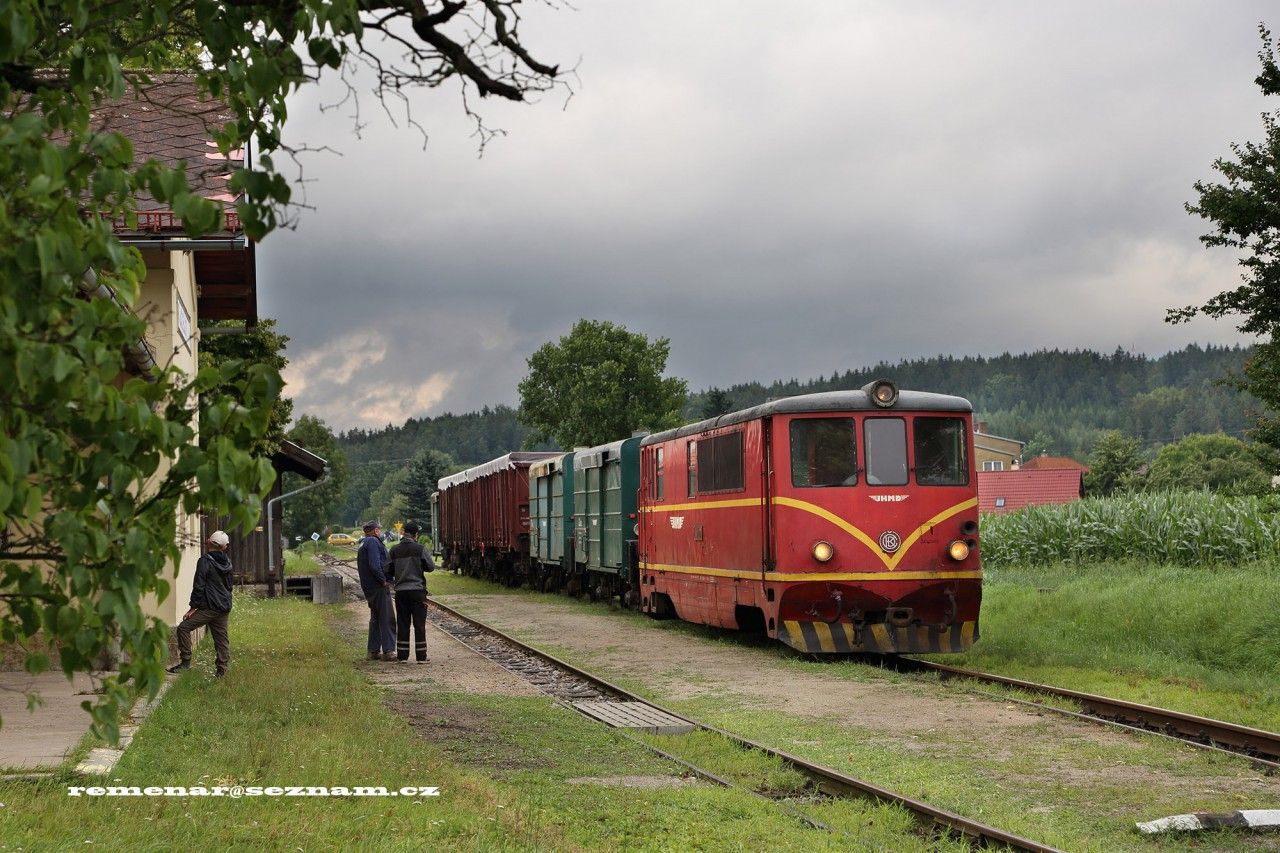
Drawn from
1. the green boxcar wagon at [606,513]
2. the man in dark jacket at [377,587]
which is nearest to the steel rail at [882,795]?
the man in dark jacket at [377,587]

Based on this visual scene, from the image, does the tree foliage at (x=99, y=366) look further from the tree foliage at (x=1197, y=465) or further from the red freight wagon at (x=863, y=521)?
the tree foliage at (x=1197, y=465)

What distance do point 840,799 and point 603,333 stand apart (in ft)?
244

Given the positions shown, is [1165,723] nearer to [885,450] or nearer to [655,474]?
[885,450]

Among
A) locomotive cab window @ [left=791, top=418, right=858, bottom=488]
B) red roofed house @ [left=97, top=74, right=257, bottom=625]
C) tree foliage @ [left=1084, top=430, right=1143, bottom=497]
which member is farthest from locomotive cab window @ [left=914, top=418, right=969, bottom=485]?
tree foliage @ [left=1084, top=430, right=1143, bottom=497]

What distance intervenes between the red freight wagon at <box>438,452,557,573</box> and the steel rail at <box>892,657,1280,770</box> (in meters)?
23.2

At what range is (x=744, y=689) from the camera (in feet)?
46.6

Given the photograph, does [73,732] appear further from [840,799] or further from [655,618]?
[655,618]

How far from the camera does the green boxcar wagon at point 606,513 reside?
2478cm

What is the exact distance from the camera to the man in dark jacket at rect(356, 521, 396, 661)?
57.9ft

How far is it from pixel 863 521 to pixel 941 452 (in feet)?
4.33

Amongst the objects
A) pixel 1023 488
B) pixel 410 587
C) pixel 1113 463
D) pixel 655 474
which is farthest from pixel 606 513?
pixel 1113 463

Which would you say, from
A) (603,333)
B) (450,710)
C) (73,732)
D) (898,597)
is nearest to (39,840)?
(73,732)

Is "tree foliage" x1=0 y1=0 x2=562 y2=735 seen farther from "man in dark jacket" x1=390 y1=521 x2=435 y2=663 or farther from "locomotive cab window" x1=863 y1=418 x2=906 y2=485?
"man in dark jacket" x1=390 y1=521 x2=435 y2=663

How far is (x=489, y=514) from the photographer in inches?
1614
